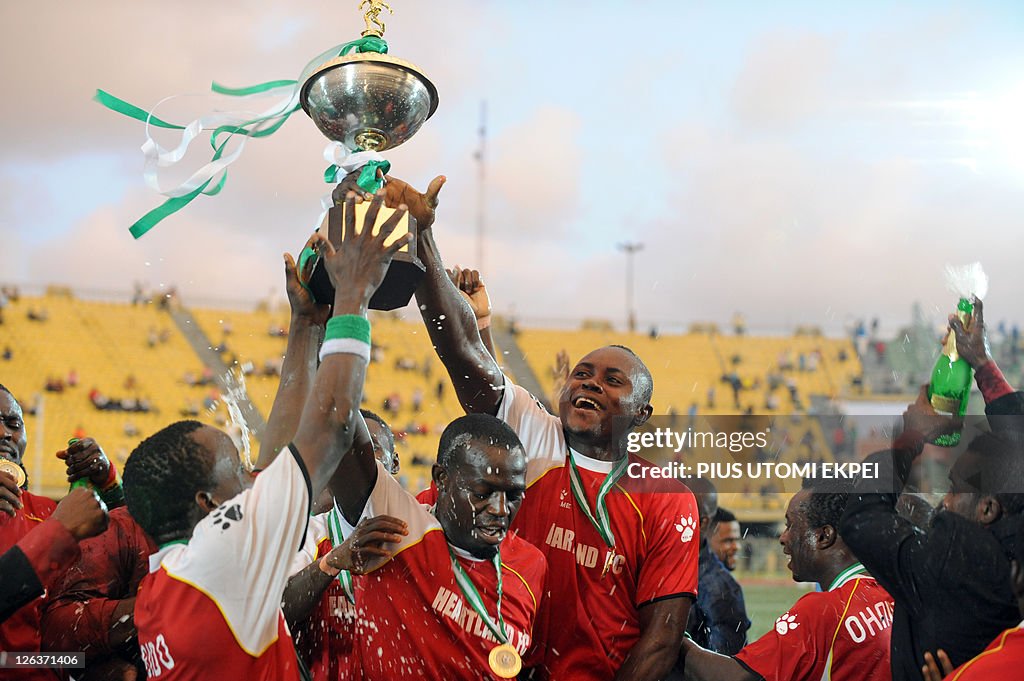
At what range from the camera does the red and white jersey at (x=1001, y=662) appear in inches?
85.0

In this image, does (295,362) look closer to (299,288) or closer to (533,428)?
(299,288)

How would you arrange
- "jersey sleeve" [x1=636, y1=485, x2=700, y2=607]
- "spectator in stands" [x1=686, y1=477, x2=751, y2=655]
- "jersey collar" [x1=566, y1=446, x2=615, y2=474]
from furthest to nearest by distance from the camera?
"spectator in stands" [x1=686, y1=477, x2=751, y2=655] → "jersey collar" [x1=566, y1=446, x2=615, y2=474] → "jersey sleeve" [x1=636, y1=485, x2=700, y2=607]

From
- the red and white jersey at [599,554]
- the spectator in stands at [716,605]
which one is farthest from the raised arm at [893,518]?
the spectator in stands at [716,605]

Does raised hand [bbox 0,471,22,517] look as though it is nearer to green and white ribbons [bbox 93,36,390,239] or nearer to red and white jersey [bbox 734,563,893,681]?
green and white ribbons [bbox 93,36,390,239]

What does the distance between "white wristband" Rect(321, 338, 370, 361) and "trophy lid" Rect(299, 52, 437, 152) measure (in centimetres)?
103

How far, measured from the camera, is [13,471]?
3.38 m

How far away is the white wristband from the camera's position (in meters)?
2.33

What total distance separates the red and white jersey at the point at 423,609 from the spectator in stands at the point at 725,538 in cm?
345

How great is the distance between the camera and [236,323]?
22016 mm

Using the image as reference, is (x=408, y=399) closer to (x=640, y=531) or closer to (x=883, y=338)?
(x=883, y=338)

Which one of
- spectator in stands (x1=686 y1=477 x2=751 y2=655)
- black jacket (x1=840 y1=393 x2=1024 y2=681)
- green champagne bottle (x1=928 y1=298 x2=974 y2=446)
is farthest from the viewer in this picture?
spectator in stands (x1=686 y1=477 x2=751 y2=655)

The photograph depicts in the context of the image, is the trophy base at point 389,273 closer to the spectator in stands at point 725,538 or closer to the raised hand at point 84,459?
the raised hand at point 84,459

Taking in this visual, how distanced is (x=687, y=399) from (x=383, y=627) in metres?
15.3

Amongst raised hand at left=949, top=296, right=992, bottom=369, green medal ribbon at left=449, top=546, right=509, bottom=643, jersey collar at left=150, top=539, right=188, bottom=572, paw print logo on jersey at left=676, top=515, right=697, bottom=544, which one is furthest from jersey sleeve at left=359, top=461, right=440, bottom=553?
raised hand at left=949, top=296, right=992, bottom=369
